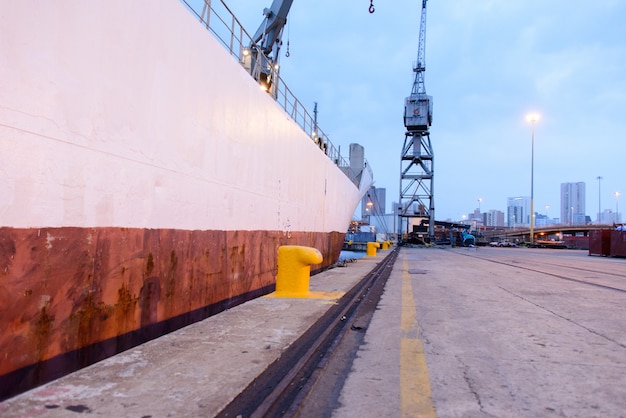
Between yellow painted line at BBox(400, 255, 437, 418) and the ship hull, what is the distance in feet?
9.02

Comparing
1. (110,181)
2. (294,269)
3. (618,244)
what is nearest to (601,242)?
(618,244)

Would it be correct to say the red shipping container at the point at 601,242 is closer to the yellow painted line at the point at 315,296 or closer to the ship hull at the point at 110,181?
the yellow painted line at the point at 315,296

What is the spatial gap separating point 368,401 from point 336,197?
50.3 feet

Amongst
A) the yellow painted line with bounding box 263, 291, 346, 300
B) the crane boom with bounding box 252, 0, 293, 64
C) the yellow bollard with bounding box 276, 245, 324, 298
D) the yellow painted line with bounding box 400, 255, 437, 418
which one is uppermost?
the crane boom with bounding box 252, 0, 293, 64

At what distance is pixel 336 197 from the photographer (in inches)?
717

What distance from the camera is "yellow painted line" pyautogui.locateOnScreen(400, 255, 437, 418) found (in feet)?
9.43

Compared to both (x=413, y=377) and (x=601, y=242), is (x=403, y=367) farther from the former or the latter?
(x=601, y=242)

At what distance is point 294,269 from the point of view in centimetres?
736

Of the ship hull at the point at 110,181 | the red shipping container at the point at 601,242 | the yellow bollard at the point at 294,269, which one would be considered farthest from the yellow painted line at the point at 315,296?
the red shipping container at the point at 601,242

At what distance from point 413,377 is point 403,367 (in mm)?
266

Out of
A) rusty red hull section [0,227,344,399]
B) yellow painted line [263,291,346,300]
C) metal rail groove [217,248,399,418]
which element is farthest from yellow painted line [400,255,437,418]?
rusty red hull section [0,227,344,399]

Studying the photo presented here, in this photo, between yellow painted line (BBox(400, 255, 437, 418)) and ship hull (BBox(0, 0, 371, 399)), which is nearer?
yellow painted line (BBox(400, 255, 437, 418))

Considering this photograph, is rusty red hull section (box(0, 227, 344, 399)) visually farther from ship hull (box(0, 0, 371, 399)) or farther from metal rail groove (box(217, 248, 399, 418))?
metal rail groove (box(217, 248, 399, 418))

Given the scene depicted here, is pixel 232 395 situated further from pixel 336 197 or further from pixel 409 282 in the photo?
pixel 336 197
